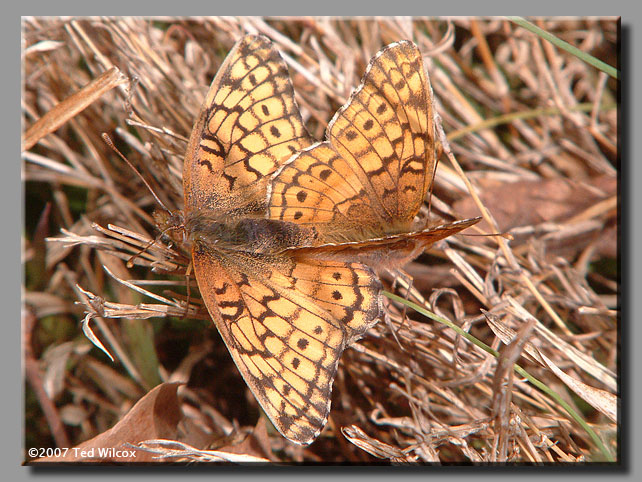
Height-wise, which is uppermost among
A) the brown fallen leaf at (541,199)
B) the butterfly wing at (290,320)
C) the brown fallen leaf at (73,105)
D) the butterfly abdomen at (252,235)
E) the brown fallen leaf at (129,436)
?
the brown fallen leaf at (73,105)

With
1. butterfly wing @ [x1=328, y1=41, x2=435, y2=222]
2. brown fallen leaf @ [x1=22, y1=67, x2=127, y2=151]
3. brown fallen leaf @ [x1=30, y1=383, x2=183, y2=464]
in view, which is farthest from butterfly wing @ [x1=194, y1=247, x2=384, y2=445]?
brown fallen leaf @ [x1=22, y1=67, x2=127, y2=151]

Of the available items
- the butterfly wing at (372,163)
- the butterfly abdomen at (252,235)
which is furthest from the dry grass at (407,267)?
the butterfly wing at (372,163)

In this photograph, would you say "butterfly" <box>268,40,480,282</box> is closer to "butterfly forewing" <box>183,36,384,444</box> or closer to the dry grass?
"butterfly forewing" <box>183,36,384,444</box>

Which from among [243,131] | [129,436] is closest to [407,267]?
[243,131]

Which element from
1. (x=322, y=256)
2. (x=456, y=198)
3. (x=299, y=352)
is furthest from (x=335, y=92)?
(x=299, y=352)

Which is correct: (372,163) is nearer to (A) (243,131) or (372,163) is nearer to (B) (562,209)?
(A) (243,131)

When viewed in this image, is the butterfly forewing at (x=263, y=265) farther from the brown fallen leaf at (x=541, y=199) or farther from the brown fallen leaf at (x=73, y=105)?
the brown fallen leaf at (x=541, y=199)

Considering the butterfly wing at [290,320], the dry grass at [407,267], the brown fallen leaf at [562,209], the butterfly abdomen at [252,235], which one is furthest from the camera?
the brown fallen leaf at [562,209]
